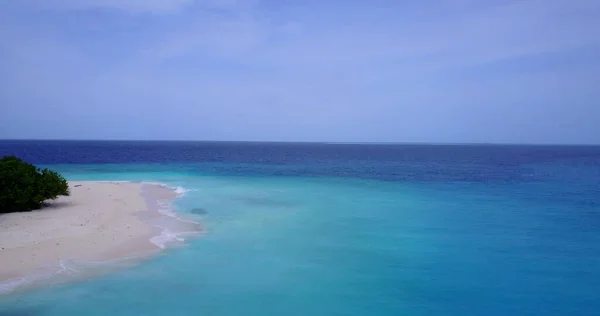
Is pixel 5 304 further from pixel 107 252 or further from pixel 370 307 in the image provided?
pixel 370 307

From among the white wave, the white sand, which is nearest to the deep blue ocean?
the white wave

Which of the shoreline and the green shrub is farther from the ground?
the green shrub

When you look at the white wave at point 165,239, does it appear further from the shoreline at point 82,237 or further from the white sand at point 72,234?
the white sand at point 72,234

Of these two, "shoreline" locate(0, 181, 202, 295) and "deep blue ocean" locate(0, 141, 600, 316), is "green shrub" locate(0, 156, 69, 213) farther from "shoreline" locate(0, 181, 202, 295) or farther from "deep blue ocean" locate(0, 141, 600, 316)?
"deep blue ocean" locate(0, 141, 600, 316)

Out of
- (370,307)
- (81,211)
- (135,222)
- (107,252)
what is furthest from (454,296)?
(81,211)

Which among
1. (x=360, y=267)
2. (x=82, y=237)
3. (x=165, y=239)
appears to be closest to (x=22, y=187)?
(x=82, y=237)

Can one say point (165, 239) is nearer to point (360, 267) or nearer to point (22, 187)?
point (360, 267)
